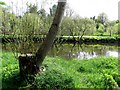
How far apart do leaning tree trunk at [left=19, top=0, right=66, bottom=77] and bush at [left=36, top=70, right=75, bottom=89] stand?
34 cm

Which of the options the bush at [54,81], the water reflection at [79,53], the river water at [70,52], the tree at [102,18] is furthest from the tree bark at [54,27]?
the tree at [102,18]

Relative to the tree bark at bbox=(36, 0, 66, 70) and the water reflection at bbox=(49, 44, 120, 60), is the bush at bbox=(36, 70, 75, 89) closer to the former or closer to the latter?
the tree bark at bbox=(36, 0, 66, 70)

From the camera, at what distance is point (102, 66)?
888 cm

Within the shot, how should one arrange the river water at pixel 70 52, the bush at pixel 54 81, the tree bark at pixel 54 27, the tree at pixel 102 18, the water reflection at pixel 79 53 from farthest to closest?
the tree at pixel 102 18 < the water reflection at pixel 79 53 < the river water at pixel 70 52 < the tree bark at pixel 54 27 < the bush at pixel 54 81

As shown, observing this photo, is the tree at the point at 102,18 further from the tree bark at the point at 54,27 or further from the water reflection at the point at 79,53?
the tree bark at the point at 54,27

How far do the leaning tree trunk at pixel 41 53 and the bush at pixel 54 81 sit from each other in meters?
0.34

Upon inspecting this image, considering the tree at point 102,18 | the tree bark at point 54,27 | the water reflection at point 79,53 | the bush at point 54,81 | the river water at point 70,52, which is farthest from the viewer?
the tree at point 102,18

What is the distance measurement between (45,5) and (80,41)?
22.7 metres

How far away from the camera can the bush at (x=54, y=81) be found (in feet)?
19.1

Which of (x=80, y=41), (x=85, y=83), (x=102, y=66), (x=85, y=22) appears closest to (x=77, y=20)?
(x=85, y=22)

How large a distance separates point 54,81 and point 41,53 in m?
0.81

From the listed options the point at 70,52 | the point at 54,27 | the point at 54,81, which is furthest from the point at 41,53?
the point at 70,52

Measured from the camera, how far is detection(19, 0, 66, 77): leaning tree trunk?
625 centimetres

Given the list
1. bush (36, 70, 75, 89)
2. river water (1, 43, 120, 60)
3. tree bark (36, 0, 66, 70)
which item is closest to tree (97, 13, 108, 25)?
river water (1, 43, 120, 60)
